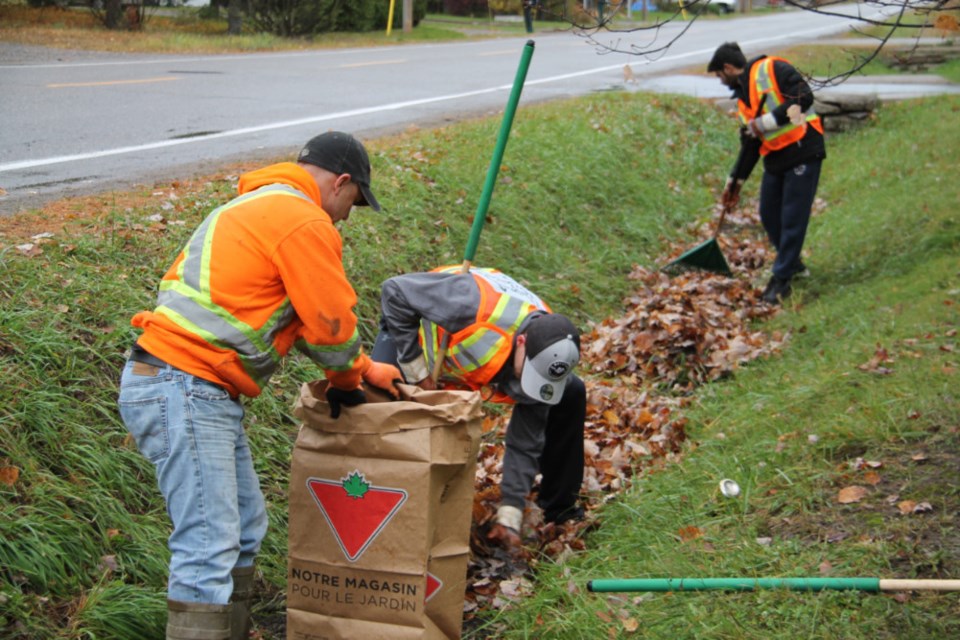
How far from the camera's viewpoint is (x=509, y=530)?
174 inches

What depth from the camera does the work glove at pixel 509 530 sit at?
4391mm

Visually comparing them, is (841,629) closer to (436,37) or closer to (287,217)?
(287,217)

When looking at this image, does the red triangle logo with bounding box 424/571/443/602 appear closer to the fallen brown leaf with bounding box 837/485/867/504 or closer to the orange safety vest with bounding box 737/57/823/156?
the fallen brown leaf with bounding box 837/485/867/504

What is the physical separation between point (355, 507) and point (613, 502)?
1.82 meters

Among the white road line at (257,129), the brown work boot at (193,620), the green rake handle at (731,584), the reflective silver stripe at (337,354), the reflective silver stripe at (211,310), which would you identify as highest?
the reflective silver stripe at (211,310)

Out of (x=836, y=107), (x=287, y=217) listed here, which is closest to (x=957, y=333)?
(x=287, y=217)

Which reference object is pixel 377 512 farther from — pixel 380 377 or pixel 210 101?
pixel 210 101

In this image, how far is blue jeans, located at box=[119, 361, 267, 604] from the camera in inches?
126

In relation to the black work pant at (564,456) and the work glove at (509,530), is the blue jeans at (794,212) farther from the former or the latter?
the work glove at (509,530)

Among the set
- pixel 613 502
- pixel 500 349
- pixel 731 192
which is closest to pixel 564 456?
pixel 613 502

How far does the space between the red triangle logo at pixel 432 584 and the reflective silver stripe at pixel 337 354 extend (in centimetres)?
83

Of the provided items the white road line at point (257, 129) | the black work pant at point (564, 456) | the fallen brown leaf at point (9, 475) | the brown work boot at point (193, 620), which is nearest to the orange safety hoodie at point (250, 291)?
the brown work boot at point (193, 620)

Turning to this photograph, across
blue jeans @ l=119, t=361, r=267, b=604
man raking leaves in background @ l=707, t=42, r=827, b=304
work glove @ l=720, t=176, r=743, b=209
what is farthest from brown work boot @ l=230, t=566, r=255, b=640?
work glove @ l=720, t=176, r=743, b=209

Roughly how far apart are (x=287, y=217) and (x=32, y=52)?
1373 centimetres
